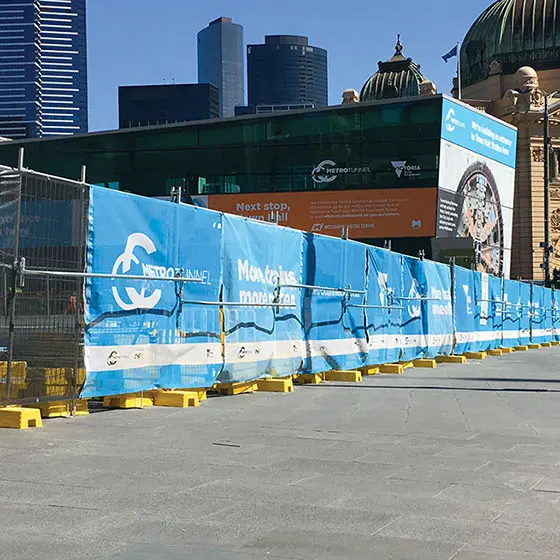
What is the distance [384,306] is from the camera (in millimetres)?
18062

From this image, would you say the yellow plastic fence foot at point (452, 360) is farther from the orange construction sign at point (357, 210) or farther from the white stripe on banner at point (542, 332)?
the orange construction sign at point (357, 210)

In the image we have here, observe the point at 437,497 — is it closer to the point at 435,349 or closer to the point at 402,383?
the point at 402,383

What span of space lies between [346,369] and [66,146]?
45642 millimetres

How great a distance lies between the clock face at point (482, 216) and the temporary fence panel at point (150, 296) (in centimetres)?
4118

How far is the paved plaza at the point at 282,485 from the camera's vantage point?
5.03m

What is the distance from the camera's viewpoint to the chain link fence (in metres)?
8.80

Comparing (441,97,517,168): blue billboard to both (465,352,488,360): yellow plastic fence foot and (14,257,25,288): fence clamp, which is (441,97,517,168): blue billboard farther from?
(14,257,25,288): fence clamp

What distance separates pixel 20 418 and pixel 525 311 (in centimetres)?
2953

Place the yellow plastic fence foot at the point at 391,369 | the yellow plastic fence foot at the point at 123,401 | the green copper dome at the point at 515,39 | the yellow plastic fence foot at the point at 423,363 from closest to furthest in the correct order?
the yellow plastic fence foot at the point at 123,401 → the yellow plastic fence foot at the point at 391,369 → the yellow plastic fence foot at the point at 423,363 → the green copper dome at the point at 515,39

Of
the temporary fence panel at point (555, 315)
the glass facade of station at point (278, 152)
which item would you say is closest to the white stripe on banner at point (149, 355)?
the temporary fence panel at point (555, 315)

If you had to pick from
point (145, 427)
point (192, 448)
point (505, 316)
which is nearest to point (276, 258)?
point (145, 427)

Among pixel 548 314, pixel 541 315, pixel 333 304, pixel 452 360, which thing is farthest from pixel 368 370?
pixel 548 314

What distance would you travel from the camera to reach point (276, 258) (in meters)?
13.8

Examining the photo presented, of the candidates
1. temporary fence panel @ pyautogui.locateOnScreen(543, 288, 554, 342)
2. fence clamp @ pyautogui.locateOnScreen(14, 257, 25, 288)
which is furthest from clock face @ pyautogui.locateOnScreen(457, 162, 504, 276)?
fence clamp @ pyautogui.locateOnScreen(14, 257, 25, 288)
